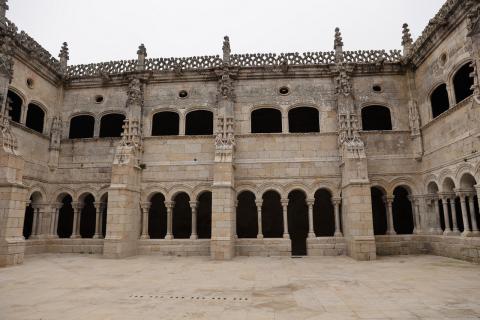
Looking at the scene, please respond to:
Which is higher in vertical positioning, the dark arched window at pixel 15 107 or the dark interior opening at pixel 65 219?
the dark arched window at pixel 15 107

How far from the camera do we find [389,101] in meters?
16.0

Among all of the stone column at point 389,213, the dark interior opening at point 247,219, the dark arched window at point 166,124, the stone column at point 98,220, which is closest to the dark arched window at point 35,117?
the stone column at point 98,220

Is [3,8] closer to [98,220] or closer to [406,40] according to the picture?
[98,220]

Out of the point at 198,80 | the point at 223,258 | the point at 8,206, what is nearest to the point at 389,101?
the point at 198,80

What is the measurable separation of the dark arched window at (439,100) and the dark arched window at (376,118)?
80.5 inches

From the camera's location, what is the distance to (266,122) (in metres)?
17.5

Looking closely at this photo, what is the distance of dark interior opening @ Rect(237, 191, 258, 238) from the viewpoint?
62.2 feet

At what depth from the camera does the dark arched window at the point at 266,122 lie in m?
17.5

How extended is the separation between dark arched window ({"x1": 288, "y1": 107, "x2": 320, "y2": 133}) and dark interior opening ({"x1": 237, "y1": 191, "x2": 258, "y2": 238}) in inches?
192

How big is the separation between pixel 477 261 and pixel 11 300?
14.0 meters

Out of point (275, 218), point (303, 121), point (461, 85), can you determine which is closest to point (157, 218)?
point (275, 218)

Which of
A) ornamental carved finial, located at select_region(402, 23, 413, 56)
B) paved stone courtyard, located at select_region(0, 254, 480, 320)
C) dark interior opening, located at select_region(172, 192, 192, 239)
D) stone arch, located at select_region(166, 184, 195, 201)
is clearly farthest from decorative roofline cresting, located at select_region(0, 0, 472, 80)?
paved stone courtyard, located at select_region(0, 254, 480, 320)

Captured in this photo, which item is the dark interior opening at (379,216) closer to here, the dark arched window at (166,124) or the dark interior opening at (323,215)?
the dark interior opening at (323,215)

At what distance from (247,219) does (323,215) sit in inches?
175
